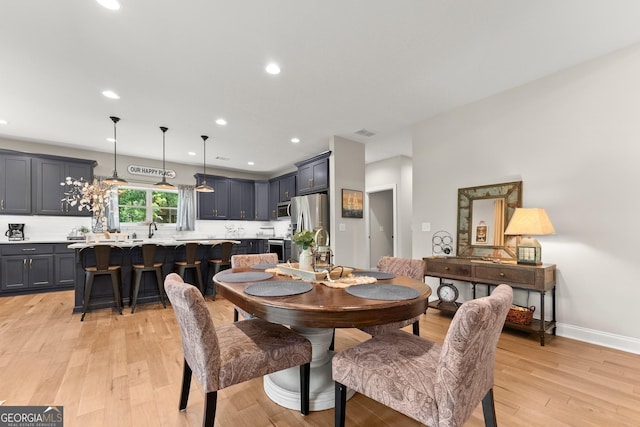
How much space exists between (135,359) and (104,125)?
11.7ft

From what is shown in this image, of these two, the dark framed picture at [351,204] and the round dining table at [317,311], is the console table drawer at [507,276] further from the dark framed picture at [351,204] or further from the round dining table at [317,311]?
the dark framed picture at [351,204]

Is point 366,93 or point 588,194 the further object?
point 366,93

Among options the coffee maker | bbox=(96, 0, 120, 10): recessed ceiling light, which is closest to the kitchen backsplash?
the coffee maker

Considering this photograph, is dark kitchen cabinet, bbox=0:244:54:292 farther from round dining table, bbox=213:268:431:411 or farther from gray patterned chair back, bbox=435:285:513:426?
gray patterned chair back, bbox=435:285:513:426

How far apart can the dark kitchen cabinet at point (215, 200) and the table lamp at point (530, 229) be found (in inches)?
236


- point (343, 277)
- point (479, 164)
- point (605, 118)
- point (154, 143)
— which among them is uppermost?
point (154, 143)

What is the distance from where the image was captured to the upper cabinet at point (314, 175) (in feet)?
16.7

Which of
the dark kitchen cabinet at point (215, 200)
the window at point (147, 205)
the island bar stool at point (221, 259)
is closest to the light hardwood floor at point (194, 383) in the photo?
the island bar stool at point (221, 259)

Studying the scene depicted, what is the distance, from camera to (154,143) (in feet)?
16.8

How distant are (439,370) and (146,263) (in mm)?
3841

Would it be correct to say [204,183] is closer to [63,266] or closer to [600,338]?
[63,266]

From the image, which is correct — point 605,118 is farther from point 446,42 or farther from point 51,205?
point 51,205

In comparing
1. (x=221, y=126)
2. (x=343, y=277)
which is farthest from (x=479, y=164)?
(x=221, y=126)

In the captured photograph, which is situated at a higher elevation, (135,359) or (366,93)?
(366,93)
